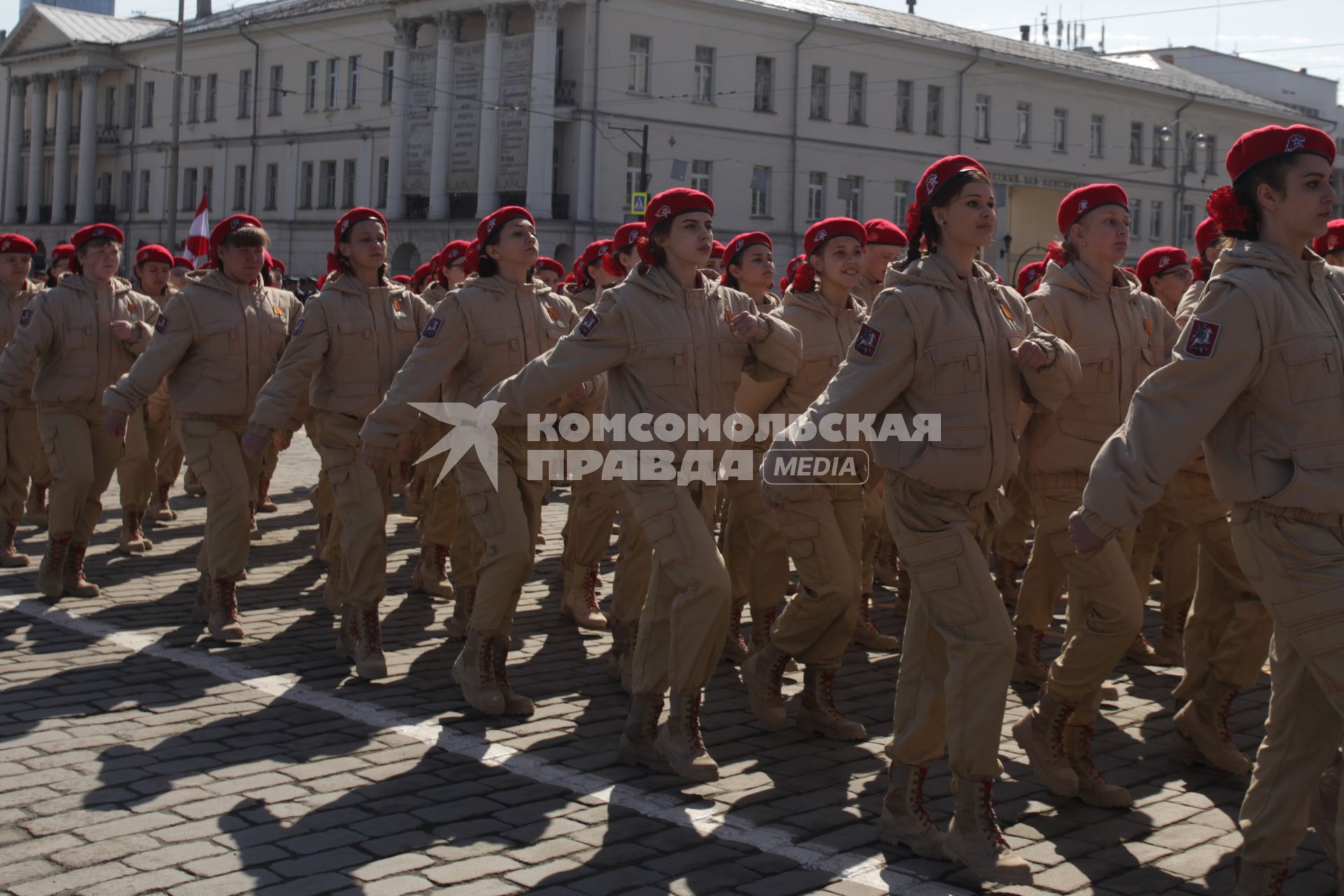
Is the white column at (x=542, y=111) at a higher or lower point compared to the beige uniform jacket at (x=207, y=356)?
higher

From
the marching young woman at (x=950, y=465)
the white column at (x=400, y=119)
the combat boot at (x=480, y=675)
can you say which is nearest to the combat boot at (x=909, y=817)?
the marching young woman at (x=950, y=465)

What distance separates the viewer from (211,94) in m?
62.8

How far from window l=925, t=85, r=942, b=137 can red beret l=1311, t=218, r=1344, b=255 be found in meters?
49.1

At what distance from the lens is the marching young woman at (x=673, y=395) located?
6250 mm

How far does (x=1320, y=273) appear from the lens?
4.63 meters

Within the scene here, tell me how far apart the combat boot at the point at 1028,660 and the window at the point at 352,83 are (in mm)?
51276

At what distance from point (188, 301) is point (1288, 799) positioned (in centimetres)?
642

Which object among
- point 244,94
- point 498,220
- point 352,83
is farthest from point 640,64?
point 498,220

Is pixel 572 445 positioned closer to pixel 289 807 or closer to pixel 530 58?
pixel 289 807

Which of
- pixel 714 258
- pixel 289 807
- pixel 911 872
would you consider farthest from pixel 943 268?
pixel 714 258

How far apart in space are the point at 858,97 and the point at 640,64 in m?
8.66

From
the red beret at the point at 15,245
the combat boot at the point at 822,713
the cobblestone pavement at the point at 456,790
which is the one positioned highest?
the red beret at the point at 15,245

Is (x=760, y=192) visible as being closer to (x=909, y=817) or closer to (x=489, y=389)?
(x=489, y=389)

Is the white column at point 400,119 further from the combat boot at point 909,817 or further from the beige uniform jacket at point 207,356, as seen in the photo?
the combat boot at point 909,817
